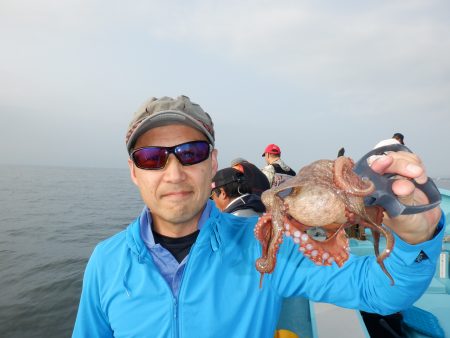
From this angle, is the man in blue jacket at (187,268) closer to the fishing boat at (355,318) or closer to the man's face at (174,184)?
the man's face at (174,184)

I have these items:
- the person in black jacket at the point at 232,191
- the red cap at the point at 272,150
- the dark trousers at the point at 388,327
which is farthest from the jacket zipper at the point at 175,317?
the red cap at the point at 272,150

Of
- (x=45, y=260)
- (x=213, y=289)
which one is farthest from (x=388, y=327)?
(x=45, y=260)

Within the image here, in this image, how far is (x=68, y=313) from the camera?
851 cm

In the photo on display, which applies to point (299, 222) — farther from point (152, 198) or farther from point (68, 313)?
point (68, 313)

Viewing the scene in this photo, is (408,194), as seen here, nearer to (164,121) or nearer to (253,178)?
(164,121)

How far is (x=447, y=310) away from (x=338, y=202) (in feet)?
17.0

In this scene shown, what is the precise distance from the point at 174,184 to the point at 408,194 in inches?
66.4

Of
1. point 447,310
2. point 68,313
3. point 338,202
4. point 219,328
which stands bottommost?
point 68,313

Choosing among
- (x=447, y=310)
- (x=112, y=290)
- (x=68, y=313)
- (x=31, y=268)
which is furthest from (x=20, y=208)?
(x=447, y=310)

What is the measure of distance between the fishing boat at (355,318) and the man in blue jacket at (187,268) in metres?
1.89

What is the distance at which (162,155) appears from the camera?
2.41m

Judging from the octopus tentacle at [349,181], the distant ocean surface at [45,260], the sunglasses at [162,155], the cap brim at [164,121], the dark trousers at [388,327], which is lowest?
the distant ocean surface at [45,260]

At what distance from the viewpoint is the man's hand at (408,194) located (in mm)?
1491

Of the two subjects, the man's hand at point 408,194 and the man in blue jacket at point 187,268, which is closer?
the man's hand at point 408,194
